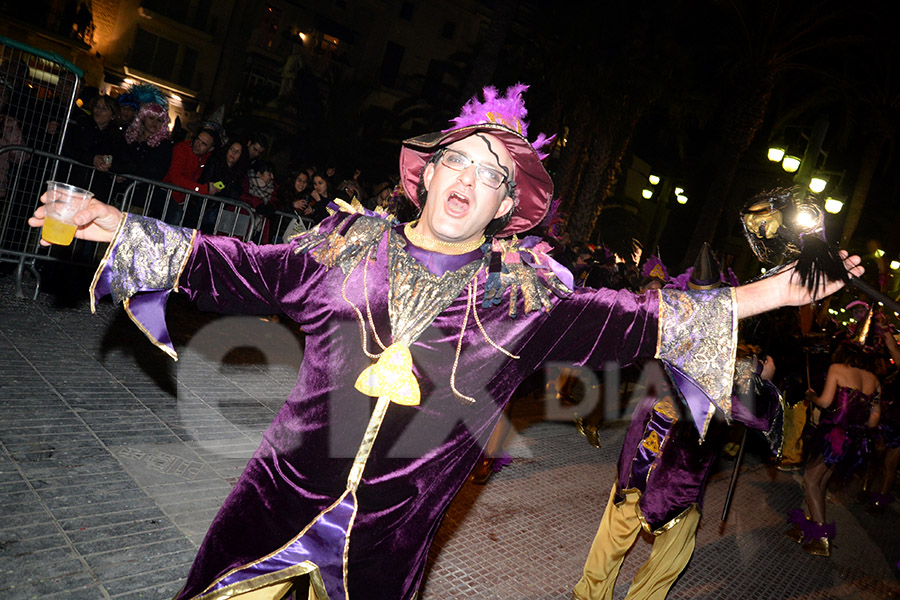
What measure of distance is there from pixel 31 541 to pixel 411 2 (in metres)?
37.4

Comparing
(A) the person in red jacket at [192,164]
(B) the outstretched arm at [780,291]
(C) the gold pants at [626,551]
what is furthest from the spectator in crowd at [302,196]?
(B) the outstretched arm at [780,291]

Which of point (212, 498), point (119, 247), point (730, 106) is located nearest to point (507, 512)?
point (212, 498)

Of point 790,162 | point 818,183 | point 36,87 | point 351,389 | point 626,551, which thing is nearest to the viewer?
point 351,389

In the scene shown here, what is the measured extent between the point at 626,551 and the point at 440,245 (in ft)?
9.17

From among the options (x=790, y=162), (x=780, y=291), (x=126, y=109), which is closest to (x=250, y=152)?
(x=126, y=109)

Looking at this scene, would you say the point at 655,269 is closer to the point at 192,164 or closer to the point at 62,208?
the point at 192,164

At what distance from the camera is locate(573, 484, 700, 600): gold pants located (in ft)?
13.3

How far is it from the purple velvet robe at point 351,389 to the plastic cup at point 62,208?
138mm

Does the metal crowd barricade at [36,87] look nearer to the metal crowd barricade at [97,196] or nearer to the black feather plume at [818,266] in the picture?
the metal crowd barricade at [97,196]

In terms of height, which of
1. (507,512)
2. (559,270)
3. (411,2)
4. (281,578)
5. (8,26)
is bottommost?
(507,512)

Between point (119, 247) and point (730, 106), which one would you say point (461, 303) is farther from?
point (730, 106)

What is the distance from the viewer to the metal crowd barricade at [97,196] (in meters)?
6.87

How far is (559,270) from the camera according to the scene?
2.35 metres

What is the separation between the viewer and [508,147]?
8.02 ft
